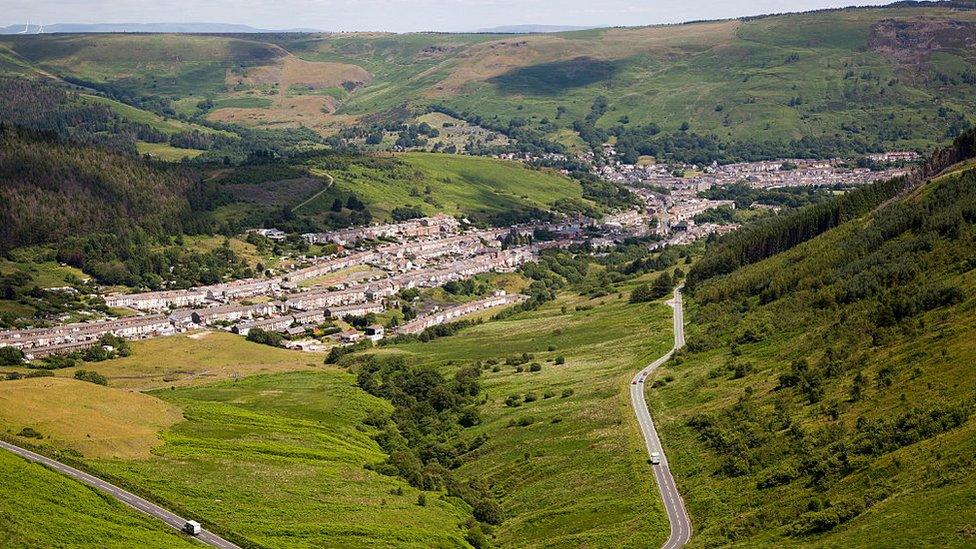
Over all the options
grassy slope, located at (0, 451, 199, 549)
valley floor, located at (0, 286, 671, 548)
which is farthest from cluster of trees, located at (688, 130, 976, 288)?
grassy slope, located at (0, 451, 199, 549)

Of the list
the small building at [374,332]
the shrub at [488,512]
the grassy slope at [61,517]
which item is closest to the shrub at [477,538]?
the shrub at [488,512]

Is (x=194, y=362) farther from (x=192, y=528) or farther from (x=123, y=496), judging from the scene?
(x=192, y=528)

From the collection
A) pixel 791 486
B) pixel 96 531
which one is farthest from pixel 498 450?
pixel 96 531

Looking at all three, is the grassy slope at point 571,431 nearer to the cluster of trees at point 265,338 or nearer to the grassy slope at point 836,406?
the grassy slope at point 836,406

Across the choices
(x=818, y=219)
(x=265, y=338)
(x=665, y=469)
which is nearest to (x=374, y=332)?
(x=265, y=338)

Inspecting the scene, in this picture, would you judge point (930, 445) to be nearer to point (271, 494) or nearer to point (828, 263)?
point (271, 494)

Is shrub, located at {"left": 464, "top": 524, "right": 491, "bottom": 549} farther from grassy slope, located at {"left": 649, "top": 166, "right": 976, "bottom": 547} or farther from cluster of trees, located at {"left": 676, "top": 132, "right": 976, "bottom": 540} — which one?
cluster of trees, located at {"left": 676, "top": 132, "right": 976, "bottom": 540}
